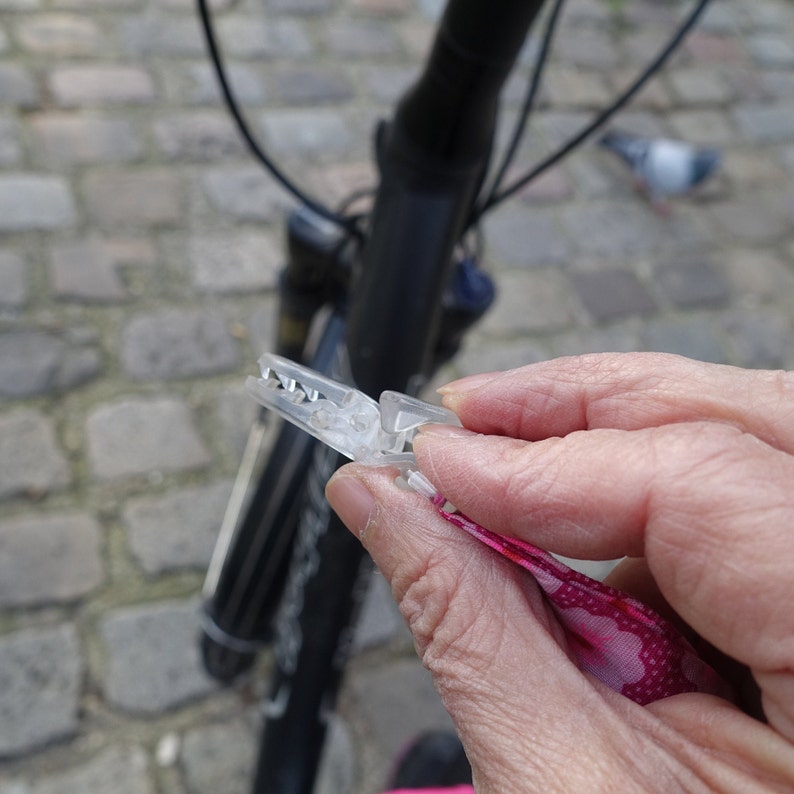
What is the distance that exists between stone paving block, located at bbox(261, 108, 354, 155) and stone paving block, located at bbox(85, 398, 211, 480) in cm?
103

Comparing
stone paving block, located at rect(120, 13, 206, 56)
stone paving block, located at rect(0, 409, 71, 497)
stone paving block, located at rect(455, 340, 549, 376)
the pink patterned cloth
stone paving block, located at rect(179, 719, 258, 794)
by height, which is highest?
stone paving block, located at rect(120, 13, 206, 56)

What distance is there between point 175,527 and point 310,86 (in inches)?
67.0

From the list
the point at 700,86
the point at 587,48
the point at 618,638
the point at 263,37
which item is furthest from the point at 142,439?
the point at 700,86

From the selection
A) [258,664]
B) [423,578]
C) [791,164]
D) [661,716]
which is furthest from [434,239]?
[791,164]

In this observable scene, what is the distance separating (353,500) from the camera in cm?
83

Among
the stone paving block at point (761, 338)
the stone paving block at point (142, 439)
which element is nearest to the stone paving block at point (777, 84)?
the stone paving block at point (761, 338)

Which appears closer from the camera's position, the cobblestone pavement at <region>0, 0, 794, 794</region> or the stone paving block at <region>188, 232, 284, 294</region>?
the cobblestone pavement at <region>0, 0, 794, 794</region>

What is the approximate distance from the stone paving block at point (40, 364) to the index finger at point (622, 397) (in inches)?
56.1

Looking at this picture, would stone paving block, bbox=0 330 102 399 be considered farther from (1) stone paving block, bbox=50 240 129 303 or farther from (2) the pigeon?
(2) the pigeon

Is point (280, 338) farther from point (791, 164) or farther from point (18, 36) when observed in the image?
point (791, 164)

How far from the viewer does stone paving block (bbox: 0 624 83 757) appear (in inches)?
62.6

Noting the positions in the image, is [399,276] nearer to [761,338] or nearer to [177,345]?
[177,345]

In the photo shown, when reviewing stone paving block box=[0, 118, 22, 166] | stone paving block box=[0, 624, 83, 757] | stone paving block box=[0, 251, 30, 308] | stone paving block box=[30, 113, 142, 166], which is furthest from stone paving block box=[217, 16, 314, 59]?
stone paving block box=[0, 624, 83, 757]

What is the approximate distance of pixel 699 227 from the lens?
9.89 feet
